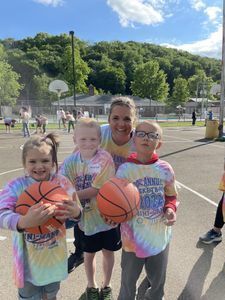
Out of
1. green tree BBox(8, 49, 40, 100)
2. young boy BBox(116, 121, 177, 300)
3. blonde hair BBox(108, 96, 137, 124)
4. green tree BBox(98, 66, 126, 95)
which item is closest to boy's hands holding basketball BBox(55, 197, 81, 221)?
young boy BBox(116, 121, 177, 300)

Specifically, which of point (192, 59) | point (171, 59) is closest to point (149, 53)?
point (171, 59)

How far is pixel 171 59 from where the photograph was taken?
14412cm

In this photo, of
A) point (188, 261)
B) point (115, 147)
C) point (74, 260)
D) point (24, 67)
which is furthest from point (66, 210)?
point (24, 67)

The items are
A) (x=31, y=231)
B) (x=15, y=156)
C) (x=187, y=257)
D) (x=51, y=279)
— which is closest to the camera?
(x=31, y=231)

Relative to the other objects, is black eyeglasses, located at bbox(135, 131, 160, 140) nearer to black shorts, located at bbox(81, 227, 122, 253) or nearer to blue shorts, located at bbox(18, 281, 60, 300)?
black shorts, located at bbox(81, 227, 122, 253)

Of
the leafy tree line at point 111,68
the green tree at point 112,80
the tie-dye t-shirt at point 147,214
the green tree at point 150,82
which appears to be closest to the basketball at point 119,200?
the tie-dye t-shirt at point 147,214

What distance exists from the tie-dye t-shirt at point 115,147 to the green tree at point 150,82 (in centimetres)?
8259

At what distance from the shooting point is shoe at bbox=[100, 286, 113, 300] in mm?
3201

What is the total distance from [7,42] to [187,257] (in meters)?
132

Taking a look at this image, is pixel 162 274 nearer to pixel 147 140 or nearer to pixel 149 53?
pixel 147 140

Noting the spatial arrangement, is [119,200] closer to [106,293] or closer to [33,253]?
[33,253]

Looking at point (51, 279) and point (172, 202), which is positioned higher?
point (172, 202)

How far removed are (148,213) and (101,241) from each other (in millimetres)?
671

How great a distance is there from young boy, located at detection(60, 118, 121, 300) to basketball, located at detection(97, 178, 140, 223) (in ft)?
0.76
